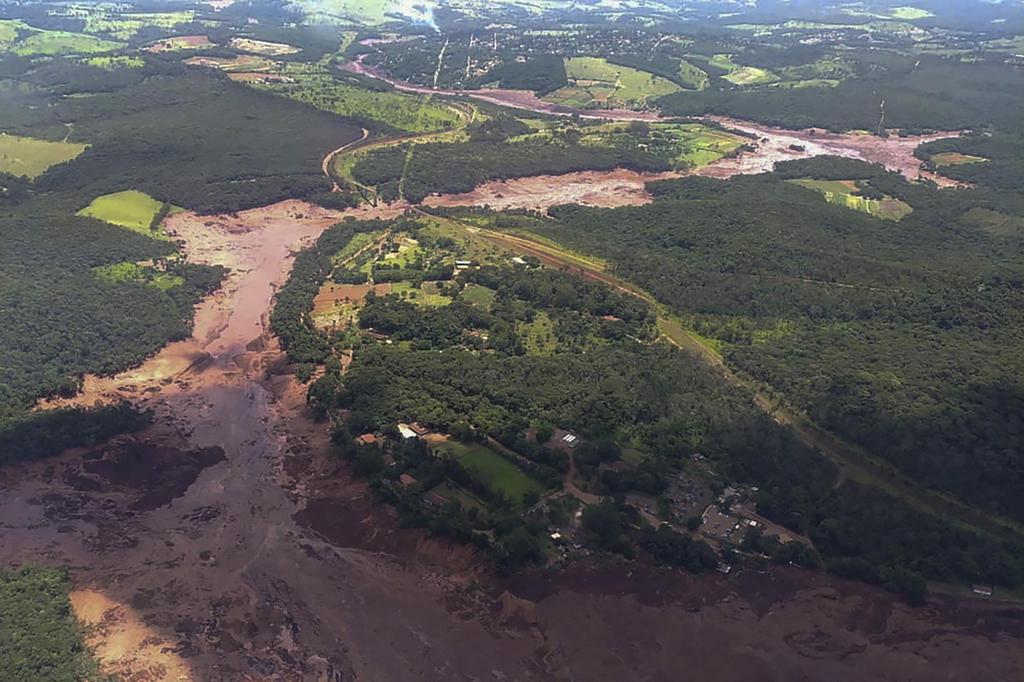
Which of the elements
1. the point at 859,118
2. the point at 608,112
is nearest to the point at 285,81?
the point at 608,112

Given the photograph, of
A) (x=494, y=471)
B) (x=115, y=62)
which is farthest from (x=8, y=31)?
(x=494, y=471)

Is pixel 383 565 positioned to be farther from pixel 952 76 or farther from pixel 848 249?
pixel 952 76

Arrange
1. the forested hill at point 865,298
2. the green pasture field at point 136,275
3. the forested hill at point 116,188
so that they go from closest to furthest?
the forested hill at point 865,298 < the forested hill at point 116,188 < the green pasture field at point 136,275

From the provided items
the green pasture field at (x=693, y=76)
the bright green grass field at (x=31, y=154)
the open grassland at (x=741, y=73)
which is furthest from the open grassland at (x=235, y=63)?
the open grassland at (x=741, y=73)

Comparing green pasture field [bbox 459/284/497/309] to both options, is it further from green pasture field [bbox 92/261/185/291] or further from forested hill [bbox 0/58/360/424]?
green pasture field [bbox 92/261/185/291]

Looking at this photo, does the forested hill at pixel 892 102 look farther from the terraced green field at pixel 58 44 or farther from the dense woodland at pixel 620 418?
the terraced green field at pixel 58 44
